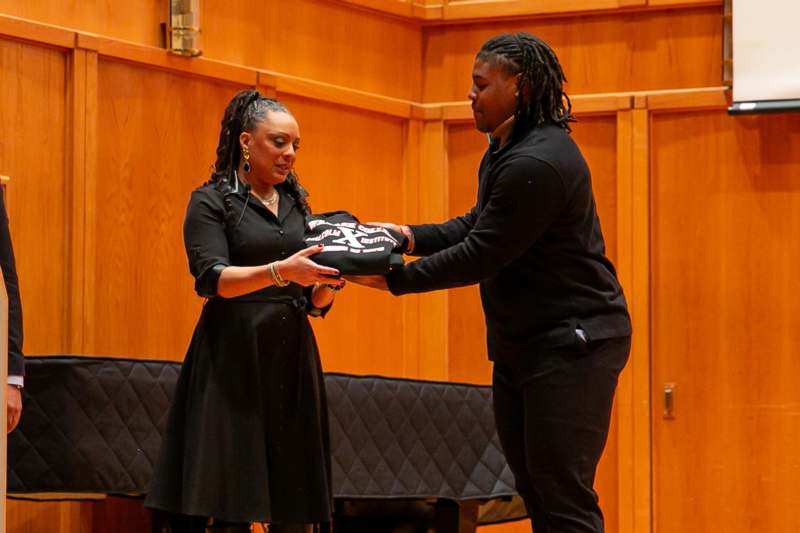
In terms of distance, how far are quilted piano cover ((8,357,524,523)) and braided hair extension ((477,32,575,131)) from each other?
1164mm

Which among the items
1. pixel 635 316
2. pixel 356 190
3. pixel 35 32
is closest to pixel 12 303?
pixel 35 32

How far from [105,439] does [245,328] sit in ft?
2.14

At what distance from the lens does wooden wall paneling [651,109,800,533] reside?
4832 mm

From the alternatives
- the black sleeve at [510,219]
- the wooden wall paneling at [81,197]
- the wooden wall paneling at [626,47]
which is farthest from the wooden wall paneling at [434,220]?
the black sleeve at [510,219]

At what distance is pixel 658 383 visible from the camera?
4.97 meters

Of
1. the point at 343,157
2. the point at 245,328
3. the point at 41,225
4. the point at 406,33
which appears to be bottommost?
the point at 245,328

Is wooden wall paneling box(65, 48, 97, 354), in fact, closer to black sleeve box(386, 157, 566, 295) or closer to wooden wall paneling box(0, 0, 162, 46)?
wooden wall paneling box(0, 0, 162, 46)

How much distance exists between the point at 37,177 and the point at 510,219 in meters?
1.74

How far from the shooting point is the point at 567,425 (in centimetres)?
282

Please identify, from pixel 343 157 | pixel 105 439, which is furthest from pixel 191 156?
pixel 105 439

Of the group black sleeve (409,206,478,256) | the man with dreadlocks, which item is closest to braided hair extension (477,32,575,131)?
the man with dreadlocks

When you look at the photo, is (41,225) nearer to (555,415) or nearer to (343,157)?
(343,157)

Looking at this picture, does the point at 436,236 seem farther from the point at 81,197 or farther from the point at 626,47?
the point at 626,47

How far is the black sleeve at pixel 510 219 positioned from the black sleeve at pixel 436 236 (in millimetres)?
344
